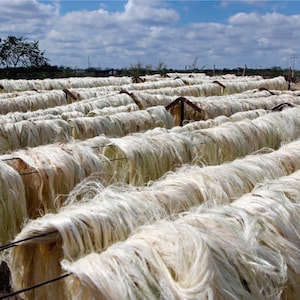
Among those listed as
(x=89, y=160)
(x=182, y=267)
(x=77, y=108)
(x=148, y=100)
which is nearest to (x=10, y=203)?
(x=89, y=160)

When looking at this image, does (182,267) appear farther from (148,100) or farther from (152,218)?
(148,100)

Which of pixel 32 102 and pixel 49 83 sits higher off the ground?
pixel 49 83

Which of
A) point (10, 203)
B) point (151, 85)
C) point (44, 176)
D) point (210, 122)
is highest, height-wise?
point (151, 85)

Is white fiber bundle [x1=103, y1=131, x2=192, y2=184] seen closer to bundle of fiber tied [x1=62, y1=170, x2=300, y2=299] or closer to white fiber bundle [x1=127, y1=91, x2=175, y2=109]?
bundle of fiber tied [x1=62, y1=170, x2=300, y2=299]

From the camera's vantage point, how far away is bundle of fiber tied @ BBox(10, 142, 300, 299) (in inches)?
95.1

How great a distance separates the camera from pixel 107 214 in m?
2.65

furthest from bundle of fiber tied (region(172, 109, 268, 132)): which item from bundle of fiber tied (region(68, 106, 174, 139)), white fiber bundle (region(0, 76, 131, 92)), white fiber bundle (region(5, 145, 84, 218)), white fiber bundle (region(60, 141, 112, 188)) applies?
white fiber bundle (region(0, 76, 131, 92))

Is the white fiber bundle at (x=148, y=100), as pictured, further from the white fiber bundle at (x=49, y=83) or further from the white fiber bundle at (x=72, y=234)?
the white fiber bundle at (x=49, y=83)

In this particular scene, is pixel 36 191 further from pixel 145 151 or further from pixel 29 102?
pixel 29 102

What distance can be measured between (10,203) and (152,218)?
5.16 feet

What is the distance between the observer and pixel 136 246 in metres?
2.14

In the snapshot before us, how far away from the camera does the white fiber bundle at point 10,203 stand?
372cm

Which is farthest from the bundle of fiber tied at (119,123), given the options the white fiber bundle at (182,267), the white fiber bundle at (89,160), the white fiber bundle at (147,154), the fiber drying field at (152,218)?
the white fiber bundle at (182,267)

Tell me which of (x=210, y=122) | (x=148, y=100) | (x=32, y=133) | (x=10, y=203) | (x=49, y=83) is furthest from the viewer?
(x=49, y=83)
